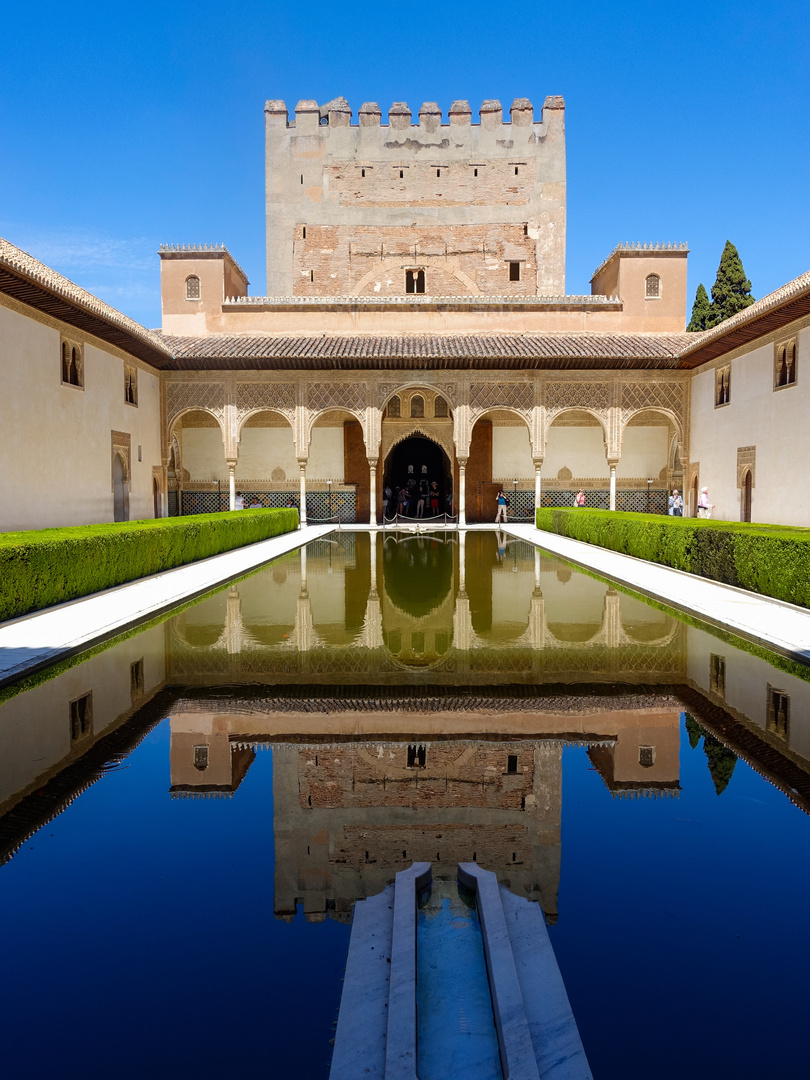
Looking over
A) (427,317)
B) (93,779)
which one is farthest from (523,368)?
(93,779)

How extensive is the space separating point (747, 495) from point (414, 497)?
12453 mm

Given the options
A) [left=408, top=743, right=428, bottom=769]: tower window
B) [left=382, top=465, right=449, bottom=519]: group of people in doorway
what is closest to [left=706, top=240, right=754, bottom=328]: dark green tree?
[left=382, top=465, right=449, bottom=519]: group of people in doorway

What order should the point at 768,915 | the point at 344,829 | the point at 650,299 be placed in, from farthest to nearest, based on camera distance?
the point at 650,299
the point at 344,829
the point at 768,915

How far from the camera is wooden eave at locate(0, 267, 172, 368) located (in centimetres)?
1184

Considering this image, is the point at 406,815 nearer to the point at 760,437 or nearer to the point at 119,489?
the point at 760,437

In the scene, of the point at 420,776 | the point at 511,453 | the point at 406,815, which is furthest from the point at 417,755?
the point at 511,453

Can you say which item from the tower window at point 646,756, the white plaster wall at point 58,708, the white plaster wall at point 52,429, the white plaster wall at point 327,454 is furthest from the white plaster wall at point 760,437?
the white plaster wall at point 52,429

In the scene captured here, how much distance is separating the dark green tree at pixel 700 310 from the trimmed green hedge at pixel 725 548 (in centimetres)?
1856

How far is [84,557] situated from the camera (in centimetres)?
832

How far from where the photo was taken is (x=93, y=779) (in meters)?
3.36

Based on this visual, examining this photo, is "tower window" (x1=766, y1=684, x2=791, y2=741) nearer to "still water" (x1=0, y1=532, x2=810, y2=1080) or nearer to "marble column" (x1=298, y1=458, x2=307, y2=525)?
"still water" (x1=0, y1=532, x2=810, y2=1080)

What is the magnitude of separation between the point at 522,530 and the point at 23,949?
1879cm

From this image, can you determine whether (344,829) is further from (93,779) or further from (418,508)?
(418,508)

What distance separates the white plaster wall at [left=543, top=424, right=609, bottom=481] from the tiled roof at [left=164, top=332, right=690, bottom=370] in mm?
3175
